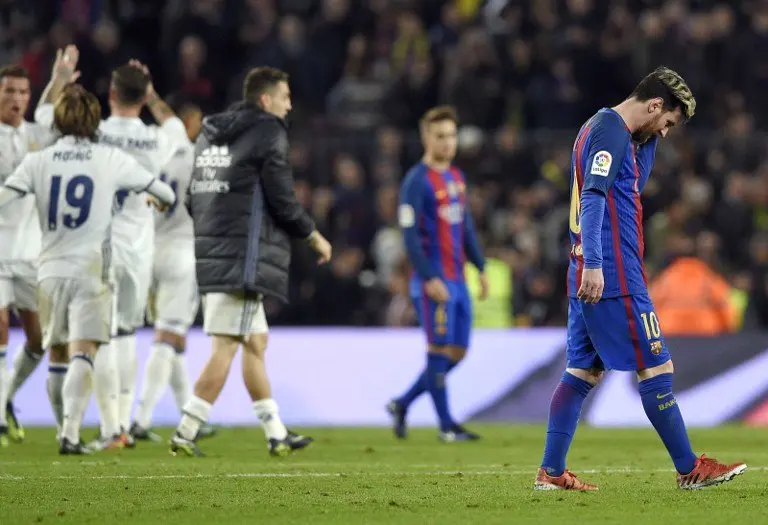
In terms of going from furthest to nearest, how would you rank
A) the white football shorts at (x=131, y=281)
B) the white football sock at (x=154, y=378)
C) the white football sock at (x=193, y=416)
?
the white football sock at (x=154, y=378) < the white football shorts at (x=131, y=281) < the white football sock at (x=193, y=416)

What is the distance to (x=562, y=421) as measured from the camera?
7586 millimetres

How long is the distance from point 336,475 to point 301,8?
1222 cm

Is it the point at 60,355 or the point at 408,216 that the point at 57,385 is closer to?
the point at 60,355

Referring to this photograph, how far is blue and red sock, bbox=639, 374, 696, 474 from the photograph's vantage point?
293 inches

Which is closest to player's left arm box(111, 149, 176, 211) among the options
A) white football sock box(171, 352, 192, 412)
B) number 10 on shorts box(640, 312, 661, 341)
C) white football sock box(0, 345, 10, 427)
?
white football sock box(0, 345, 10, 427)

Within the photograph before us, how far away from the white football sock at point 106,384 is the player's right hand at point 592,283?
4.10 meters

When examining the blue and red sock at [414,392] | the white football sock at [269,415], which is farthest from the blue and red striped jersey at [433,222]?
the white football sock at [269,415]

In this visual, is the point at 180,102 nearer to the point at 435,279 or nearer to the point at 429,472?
the point at 435,279

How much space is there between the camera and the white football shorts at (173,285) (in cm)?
1176

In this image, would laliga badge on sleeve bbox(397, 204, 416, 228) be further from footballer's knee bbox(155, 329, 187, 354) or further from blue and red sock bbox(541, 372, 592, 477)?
blue and red sock bbox(541, 372, 592, 477)

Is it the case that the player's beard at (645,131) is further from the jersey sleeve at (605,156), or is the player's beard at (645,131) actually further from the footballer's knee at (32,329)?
the footballer's knee at (32,329)

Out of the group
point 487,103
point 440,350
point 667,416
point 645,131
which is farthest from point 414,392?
point 487,103

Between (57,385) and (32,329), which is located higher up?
(32,329)

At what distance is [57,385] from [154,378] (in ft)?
4.29
